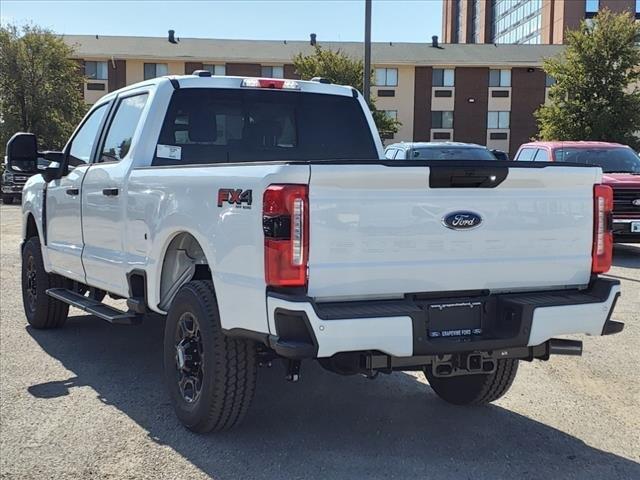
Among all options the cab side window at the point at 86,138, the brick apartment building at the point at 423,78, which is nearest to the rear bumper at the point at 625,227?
the cab side window at the point at 86,138

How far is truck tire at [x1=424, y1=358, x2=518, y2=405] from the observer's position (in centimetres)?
479

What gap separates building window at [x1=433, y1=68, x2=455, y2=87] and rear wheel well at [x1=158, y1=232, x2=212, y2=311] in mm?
44788

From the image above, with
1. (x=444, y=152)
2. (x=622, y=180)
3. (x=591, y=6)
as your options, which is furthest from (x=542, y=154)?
(x=591, y=6)

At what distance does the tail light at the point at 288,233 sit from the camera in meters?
3.45

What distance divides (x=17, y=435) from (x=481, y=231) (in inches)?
117

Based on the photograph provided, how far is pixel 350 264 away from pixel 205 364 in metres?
1.12

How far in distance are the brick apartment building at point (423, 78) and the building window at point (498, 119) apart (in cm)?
7

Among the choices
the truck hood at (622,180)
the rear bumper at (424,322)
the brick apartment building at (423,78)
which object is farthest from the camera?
the brick apartment building at (423,78)

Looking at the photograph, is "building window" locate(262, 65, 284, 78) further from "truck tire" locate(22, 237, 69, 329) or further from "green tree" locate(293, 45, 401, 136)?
"truck tire" locate(22, 237, 69, 329)

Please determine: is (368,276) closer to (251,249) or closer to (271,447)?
(251,249)

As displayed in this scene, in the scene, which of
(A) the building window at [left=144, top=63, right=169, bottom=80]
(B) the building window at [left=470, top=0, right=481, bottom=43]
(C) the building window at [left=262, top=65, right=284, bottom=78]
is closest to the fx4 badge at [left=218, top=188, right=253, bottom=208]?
(C) the building window at [left=262, top=65, right=284, bottom=78]

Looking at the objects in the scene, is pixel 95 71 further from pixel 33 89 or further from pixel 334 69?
pixel 334 69

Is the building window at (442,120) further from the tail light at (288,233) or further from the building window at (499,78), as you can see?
the tail light at (288,233)

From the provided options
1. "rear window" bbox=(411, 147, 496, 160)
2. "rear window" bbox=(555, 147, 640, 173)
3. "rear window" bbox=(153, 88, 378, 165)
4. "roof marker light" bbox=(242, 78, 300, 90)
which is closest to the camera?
"rear window" bbox=(153, 88, 378, 165)
